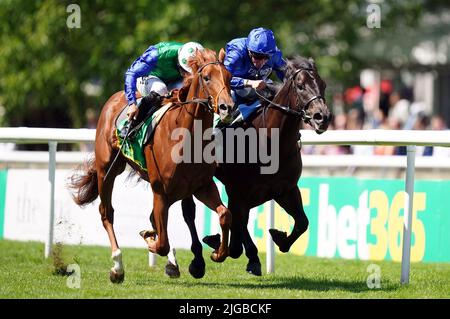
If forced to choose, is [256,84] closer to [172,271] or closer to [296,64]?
[296,64]

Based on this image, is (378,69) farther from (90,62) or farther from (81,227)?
(81,227)

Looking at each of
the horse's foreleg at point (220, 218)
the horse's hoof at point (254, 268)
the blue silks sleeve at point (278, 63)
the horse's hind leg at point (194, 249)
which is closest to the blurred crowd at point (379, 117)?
the blue silks sleeve at point (278, 63)

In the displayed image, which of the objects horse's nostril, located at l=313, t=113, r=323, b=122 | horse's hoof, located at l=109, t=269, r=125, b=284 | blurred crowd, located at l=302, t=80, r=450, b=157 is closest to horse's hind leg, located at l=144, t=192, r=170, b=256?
horse's hoof, located at l=109, t=269, r=125, b=284

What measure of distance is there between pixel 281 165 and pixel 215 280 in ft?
3.46

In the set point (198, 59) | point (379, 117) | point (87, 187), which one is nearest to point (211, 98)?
point (198, 59)

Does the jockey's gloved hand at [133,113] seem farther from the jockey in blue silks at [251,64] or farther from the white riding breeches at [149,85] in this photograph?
the jockey in blue silks at [251,64]

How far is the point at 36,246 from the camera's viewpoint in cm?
1065

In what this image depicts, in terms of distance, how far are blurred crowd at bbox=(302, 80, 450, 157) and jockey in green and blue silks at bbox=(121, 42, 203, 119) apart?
448cm

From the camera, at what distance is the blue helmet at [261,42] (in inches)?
307

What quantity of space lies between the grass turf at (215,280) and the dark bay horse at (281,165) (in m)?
0.42

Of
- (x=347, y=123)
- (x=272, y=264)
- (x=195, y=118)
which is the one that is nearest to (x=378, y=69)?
(x=347, y=123)

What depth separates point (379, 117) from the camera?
52.5 feet

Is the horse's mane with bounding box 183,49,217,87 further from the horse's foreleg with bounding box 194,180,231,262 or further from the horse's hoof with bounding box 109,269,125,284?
the horse's hoof with bounding box 109,269,125,284
